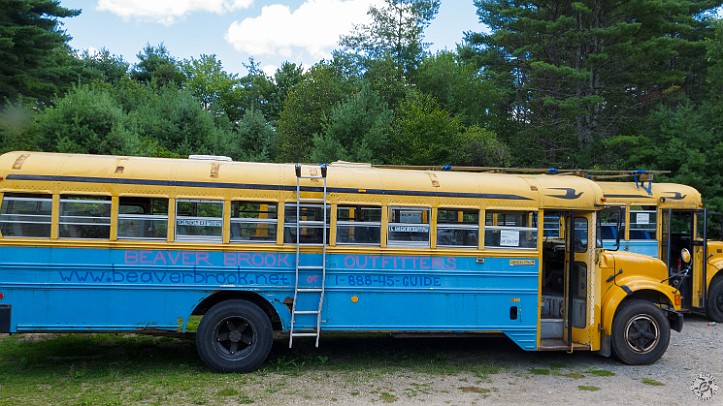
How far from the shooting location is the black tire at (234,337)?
24.3ft

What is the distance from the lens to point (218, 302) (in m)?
7.61

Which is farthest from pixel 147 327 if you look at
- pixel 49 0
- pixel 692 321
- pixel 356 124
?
pixel 49 0

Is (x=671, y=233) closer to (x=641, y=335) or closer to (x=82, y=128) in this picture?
(x=641, y=335)

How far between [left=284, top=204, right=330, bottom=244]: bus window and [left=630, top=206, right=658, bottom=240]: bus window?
25.5 ft

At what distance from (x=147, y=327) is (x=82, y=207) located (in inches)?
69.9

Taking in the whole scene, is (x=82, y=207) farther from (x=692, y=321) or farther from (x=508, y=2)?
(x=508, y=2)

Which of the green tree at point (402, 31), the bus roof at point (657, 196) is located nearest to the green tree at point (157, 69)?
the green tree at point (402, 31)

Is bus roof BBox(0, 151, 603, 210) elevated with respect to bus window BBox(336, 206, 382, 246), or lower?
elevated

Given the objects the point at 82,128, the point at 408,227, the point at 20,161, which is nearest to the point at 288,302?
the point at 408,227

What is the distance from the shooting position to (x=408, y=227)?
26.0ft

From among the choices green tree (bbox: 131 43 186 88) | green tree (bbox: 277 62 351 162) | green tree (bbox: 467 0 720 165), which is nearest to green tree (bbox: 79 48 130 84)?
green tree (bbox: 131 43 186 88)

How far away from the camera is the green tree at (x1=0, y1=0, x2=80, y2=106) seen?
21.4 meters

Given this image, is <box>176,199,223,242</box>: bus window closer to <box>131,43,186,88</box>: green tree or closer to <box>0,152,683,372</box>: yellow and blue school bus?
<box>0,152,683,372</box>: yellow and blue school bus

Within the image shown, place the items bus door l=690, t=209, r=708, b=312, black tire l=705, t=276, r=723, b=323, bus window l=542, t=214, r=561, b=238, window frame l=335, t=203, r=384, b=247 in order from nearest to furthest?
window frame l=335, t=203, r=384, b=247
bus window l=542, t=214, r=561, b=238
bus door l=690, t=209, r=708, b=312
black tire l=705, t=276, r=723, b=323
